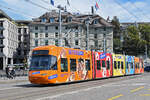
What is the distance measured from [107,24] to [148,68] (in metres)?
20.9

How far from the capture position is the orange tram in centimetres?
1731

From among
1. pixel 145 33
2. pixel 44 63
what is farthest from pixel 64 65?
pixel 145 33

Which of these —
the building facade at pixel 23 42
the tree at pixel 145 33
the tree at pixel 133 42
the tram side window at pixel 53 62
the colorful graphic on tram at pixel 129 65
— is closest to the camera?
the tram side window at pixel 53 62

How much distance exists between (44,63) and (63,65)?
1.71 m

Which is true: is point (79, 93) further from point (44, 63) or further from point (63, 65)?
point (63, 65)

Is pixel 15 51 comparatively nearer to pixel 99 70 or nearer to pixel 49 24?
pixel 49 24

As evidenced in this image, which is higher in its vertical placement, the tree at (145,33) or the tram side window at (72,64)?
the tree at (145,33)

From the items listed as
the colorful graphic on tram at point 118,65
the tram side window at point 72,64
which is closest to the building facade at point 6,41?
the colorful graphic on tram at point 118,65

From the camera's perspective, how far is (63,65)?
61.1 ft

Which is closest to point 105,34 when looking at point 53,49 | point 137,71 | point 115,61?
point 137,71

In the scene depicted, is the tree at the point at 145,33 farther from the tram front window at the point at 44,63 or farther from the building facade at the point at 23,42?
the tram front window at the point at 44,63

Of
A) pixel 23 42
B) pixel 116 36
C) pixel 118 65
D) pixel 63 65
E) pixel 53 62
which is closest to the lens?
Result: pixel 53 62

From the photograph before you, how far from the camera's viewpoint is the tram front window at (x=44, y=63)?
17344 millimetres

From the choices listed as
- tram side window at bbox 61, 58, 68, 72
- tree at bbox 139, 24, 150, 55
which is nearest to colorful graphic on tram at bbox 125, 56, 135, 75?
tram side window at bbox 61, 58, 68, 72
